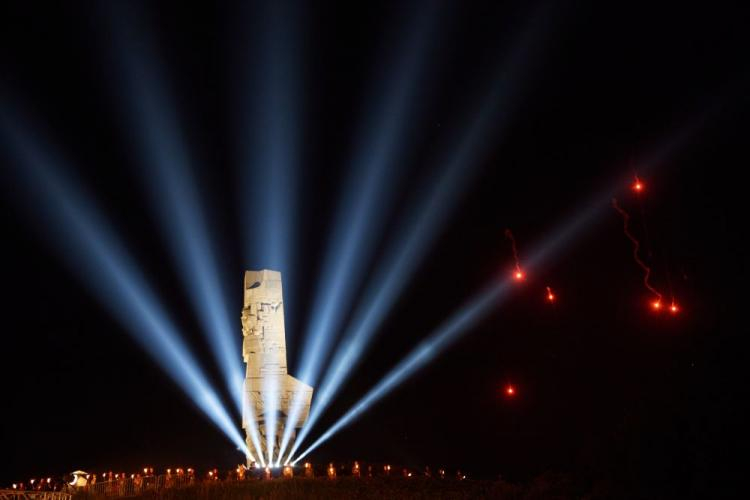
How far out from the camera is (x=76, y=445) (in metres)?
23.1

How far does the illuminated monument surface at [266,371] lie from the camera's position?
52.9ft

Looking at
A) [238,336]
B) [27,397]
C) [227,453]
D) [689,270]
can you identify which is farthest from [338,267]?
[27,397]

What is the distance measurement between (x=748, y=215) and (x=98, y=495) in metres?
14.1

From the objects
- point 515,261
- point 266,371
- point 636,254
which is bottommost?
point 266,371

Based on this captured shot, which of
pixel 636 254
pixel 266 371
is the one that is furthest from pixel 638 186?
pixel 266 371

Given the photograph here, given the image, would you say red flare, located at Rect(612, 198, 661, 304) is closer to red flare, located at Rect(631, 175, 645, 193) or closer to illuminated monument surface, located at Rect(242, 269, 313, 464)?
red flare, located at Rect(631, 175, 645, 193)

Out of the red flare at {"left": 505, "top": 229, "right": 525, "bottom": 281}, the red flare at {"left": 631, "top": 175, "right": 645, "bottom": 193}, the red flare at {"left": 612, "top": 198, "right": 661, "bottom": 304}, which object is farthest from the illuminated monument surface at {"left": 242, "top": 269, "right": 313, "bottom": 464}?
the red flare at {"left": 631, "top": 175, "right": 645, "bottom": 193}

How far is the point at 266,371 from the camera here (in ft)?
53.3

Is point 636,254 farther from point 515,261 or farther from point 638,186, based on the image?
point 515,261

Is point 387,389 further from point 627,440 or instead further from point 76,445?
point 627,440

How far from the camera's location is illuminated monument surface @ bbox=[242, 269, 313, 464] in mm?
16125

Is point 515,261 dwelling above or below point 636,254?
above

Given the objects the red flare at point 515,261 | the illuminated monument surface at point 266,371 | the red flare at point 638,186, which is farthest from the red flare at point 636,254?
the illuminated monument surface at point 266,371

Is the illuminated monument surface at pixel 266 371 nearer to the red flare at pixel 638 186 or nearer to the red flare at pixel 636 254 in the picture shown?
the red flare at pixel 636 254
